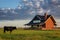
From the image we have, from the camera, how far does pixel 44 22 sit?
80.9 metres

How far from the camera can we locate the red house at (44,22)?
264 ft

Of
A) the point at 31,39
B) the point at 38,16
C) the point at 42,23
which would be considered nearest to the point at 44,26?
the point at 42,23

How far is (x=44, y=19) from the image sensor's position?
273ft

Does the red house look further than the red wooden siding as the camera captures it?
No

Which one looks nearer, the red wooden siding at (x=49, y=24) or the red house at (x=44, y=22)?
the red house at (x=44, y=22)

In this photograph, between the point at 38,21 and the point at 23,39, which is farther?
the point at 38,21

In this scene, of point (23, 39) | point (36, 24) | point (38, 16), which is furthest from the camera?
point (38, 16)

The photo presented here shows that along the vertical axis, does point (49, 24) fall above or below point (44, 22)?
below

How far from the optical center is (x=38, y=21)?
83.2m

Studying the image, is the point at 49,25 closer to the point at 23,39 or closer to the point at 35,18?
the point at 35,18

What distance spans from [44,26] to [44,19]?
141 inches

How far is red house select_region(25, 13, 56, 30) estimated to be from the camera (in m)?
80.3

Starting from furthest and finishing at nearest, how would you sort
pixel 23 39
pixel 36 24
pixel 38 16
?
pixel 38 16, pixel 36 24, pixel 23 39

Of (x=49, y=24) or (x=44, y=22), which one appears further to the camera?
(x=49, y=24)
